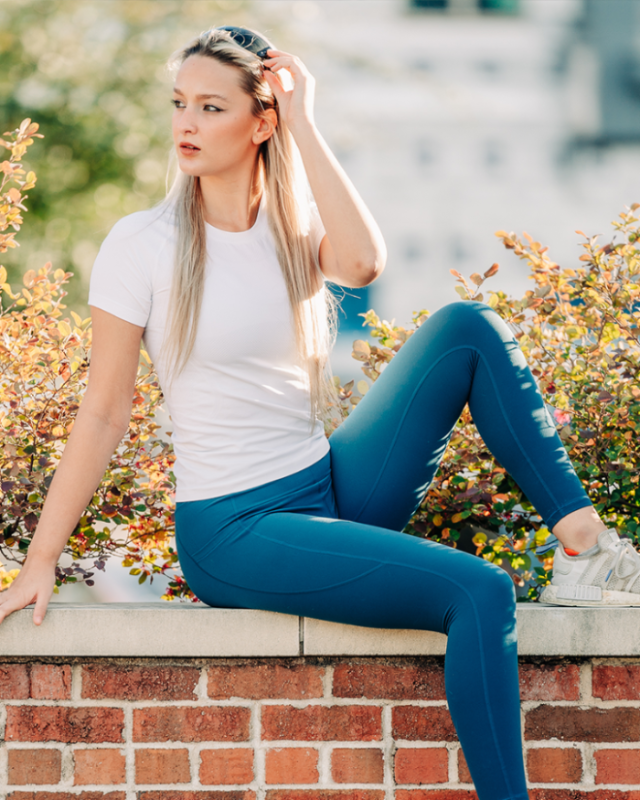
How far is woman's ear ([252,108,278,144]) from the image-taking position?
210cm

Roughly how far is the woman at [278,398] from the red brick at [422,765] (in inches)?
12.8

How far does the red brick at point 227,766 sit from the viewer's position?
6.14 feet

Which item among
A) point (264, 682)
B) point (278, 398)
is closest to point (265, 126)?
point (278, 398)

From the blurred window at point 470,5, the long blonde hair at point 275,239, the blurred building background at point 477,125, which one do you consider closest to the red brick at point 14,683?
the long blonde hair at point 275,239

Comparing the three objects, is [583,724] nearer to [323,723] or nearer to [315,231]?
[323,723]

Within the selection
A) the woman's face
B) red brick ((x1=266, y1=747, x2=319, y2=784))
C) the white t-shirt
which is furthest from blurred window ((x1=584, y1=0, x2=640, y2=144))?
red brick ((x1=266, y1=747, x2=319, y2=784))

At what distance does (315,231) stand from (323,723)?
3.95ft

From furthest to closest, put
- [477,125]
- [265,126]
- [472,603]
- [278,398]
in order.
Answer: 1. [477,125]
2. [265,126]
3. [278,398]
4. [472,603]

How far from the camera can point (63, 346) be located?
8.20 ft

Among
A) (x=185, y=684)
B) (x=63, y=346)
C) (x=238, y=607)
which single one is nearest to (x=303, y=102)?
(x=63, y=346)

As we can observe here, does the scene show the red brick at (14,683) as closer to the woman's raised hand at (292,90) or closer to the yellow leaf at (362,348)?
the yellow leaf at (362,348)

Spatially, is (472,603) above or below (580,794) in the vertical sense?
above

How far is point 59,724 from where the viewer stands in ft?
6.17

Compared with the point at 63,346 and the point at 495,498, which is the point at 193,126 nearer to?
the point at 63,346
